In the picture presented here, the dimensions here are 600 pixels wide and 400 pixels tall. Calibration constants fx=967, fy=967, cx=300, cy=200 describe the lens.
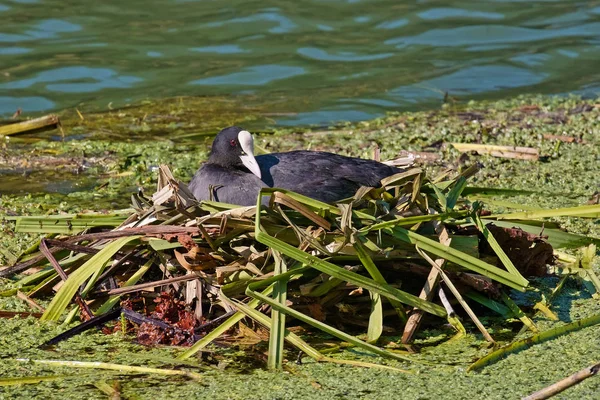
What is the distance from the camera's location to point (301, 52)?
8727 mm

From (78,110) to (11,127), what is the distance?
3.68 feet

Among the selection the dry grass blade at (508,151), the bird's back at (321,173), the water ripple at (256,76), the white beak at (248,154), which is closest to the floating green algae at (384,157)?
the dry grass blade at (508,151)

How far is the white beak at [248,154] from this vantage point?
147 inches

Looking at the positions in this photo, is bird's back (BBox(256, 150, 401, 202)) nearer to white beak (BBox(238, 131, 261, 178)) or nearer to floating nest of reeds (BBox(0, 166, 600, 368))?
white beak (BBox(238, 131, 261, 178))

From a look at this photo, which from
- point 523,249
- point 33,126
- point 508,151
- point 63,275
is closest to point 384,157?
point 508,151

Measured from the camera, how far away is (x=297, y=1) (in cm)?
984

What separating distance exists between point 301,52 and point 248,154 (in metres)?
5.01

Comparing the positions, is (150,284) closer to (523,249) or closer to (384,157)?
(523,249)

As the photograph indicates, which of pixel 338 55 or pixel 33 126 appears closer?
pixel 33 126

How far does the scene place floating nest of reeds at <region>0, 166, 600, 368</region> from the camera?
3.02m

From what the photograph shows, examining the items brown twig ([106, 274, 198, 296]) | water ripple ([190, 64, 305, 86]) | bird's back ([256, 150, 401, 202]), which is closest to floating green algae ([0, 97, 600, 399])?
brown twig ([106, 274, 198, 296])

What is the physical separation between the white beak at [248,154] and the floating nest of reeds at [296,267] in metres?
0.40

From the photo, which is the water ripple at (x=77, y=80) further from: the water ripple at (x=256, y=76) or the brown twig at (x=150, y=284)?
the brown twig at (x=150, y=284)

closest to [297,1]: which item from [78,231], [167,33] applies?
[167,33]
